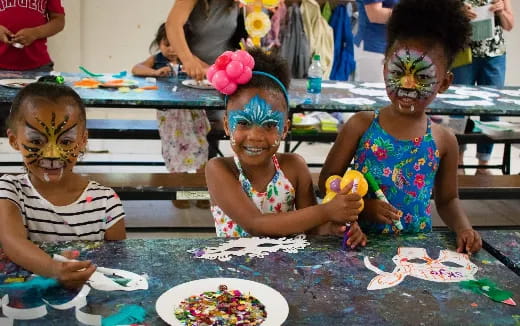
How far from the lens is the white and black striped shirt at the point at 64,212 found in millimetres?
1528

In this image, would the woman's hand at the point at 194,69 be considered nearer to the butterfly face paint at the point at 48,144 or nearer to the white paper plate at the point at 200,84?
the white paper plate at the point at 200,84

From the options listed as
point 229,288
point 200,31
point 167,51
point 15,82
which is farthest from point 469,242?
point 167,51

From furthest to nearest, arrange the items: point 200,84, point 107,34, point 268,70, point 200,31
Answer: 1. point 107,34
2. point 200,31
3. point 200,84
4. point 268,70

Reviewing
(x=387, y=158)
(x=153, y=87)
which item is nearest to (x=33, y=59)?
(x=153, y=87)

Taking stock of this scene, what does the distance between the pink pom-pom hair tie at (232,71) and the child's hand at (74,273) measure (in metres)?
0.69

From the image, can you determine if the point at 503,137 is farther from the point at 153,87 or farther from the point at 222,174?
the point at 222,174

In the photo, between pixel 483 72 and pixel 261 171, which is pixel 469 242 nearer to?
pixel 261 171

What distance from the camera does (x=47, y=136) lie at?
1.48m

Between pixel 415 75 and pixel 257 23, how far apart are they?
1.58 metres

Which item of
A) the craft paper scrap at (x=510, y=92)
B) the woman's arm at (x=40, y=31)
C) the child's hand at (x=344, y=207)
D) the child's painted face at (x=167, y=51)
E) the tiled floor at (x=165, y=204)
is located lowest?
the tiled floor at (x=165, y=204)

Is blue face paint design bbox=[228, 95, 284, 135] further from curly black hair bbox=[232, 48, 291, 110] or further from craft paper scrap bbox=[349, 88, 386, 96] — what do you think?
Answer: craft paper scrap bbox=[349, 88, 386, 96]

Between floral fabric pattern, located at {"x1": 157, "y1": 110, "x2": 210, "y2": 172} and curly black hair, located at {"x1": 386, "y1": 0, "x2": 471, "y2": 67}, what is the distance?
200 centimetres

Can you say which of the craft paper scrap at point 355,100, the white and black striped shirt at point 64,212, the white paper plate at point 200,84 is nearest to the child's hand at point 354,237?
the white and black striped shirt at point 64,212

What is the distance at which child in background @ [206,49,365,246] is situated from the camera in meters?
1.61
